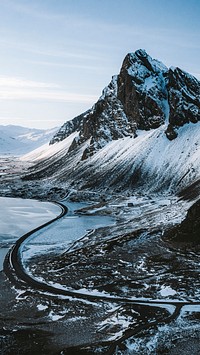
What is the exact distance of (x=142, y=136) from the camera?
5394 inches

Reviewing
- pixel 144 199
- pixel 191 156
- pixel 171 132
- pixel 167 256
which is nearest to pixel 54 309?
pixel 167 256

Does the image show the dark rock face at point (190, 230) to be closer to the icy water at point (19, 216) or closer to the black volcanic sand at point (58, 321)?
the black volcanic sand at point (58, 321)

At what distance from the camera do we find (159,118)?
136 m

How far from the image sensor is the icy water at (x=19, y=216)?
5775 centimetres

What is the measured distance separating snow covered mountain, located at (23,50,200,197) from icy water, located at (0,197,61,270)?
85.3 ft

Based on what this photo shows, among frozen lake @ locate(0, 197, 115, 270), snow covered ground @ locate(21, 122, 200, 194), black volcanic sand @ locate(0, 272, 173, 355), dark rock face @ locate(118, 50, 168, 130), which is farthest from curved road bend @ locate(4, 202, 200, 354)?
dark rock face @ locate(118, 50, 168, 130)

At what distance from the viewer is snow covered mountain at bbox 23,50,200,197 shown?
10956 cm

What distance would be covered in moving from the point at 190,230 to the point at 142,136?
282ft

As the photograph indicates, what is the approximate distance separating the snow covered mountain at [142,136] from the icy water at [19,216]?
26.0m

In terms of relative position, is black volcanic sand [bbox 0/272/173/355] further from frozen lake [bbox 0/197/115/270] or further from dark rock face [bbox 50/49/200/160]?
dark rock face [bbox 50/49/200/160]

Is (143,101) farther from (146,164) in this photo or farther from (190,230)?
(190,230)

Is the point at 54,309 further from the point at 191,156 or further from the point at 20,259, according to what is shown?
the point at 191,156

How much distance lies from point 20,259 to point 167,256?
62.0ft

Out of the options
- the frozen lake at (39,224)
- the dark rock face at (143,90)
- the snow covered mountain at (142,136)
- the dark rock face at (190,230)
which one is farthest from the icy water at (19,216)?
the dark rock face at (143,90)
